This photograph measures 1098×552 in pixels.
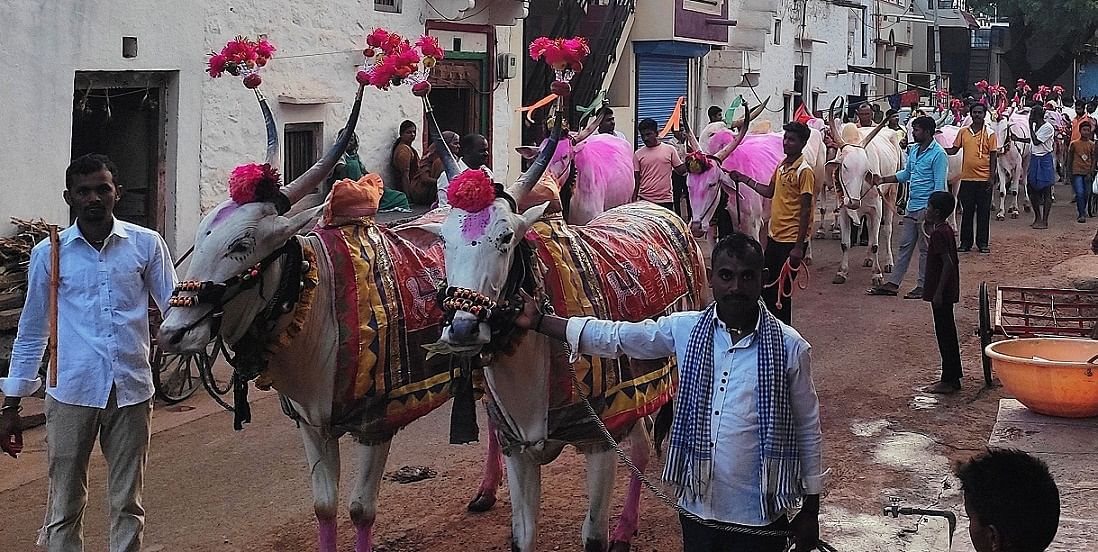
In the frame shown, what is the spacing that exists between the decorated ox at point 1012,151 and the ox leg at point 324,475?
16766 millimetres

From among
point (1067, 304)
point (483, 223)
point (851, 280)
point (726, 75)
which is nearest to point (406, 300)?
point (483, 223)

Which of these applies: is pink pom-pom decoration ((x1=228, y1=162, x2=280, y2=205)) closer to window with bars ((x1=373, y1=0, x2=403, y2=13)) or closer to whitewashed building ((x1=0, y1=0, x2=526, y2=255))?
whitewashed building ((x1=0, y1=0, x2=526, y2=255))

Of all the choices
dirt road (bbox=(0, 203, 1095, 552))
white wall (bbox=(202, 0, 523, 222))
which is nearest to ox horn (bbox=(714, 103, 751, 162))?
dirt road (bbox=(0, 203, 1095, 552))

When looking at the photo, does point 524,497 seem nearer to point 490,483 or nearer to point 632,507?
point 632,507

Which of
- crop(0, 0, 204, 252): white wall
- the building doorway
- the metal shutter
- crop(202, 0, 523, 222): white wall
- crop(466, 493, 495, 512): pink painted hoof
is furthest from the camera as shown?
the metal shutter

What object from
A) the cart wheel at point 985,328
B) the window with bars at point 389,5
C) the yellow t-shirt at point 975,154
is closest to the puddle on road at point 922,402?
the cart wheel at point 985,328

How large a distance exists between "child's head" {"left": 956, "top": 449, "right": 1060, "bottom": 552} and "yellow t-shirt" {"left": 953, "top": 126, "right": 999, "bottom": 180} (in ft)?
43.2

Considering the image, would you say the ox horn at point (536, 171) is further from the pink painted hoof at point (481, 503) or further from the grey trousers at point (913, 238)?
the grey trousers at point (913, 238)

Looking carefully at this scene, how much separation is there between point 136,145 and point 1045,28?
32.3 metres

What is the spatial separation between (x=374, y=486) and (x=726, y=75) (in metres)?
20.9

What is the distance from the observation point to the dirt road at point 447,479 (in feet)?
19.7

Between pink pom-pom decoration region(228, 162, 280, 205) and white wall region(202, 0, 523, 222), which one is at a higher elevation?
Result: white wall region(202, 0, 523, 222)

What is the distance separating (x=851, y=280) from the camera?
46.6ft

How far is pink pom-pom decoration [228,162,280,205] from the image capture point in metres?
4.66
